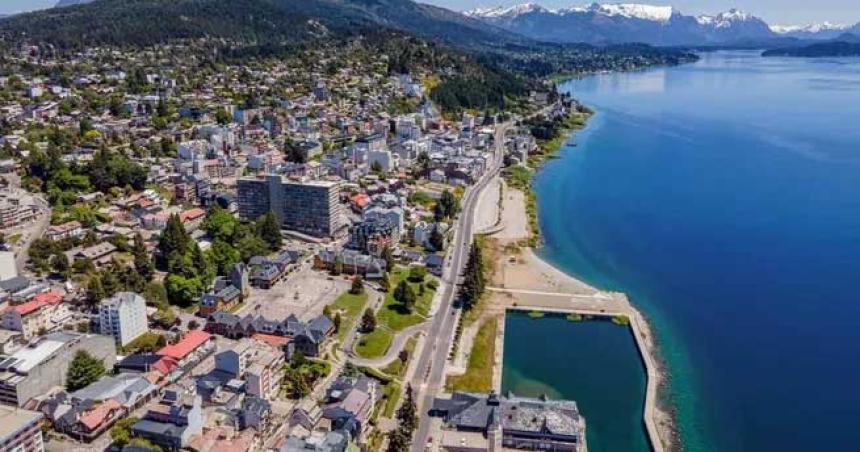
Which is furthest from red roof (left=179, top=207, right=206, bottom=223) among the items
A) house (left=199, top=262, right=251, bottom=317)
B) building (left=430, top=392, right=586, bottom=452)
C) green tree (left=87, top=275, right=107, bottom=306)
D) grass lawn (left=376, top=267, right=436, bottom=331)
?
building (left=430, top=392, right=586, bottom=452)

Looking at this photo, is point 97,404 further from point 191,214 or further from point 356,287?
point 191,214

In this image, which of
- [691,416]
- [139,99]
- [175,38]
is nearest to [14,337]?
[691,416]

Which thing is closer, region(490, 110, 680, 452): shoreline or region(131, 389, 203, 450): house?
region(131, 389, 203, 450): house

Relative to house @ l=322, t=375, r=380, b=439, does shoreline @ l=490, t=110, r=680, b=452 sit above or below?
below

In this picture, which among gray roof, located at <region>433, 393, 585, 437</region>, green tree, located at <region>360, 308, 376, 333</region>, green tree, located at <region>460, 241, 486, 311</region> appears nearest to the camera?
gray roof, located at <region>433, 393, 585, 437</region>

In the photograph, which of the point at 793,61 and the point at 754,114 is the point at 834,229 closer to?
the point at 754,114

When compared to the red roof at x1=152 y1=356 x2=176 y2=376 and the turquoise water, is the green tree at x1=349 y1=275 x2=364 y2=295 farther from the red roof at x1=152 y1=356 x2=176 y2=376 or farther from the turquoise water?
the red roof at x1=152 y1=356 x2=176 y2=376
